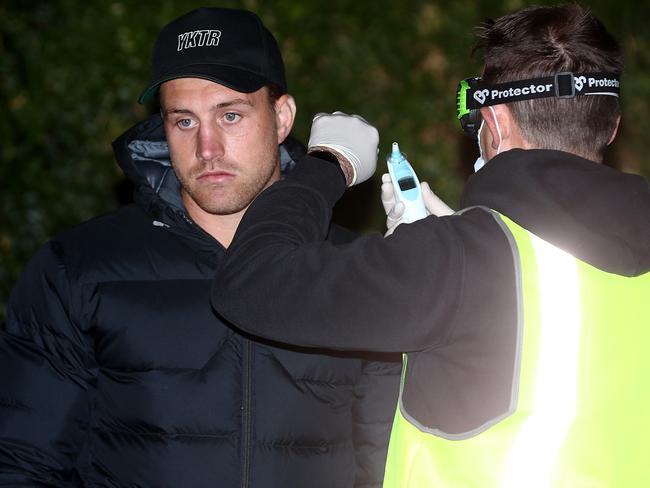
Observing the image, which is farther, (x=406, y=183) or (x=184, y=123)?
(x=184, y=123)

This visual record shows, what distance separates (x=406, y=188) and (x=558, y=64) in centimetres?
58

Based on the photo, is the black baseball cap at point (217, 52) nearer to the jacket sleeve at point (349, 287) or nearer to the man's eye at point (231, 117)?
the man's eye at point (231, 117)

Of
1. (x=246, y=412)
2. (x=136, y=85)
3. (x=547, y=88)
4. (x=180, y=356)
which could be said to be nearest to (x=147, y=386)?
(x=180, y=356)

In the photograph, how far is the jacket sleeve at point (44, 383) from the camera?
2.67 metres

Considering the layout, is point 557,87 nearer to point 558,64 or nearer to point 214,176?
point 558,64

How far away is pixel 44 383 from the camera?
2.69 metres

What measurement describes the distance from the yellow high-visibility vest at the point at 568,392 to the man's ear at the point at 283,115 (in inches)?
49.7

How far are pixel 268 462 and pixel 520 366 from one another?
0.96 m

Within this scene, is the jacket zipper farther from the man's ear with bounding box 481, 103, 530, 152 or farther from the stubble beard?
the man's ear with bounding box 481, 103, 530, 152

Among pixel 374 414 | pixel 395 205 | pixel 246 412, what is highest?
pixel 395 205

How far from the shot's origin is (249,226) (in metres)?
2.23

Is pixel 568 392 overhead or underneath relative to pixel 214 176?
underneath

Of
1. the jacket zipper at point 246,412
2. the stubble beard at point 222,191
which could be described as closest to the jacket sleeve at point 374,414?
the jacket zipper at point 246,412

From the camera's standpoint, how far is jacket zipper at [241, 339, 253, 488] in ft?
8.71
